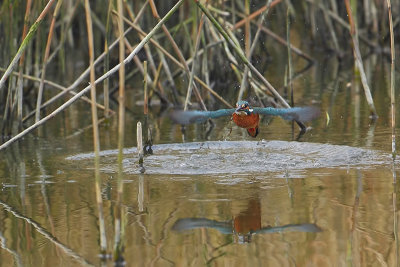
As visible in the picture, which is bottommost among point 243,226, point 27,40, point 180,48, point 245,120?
point 243,226

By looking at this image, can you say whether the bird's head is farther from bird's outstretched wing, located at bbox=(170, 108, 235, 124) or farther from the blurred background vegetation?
the blurred background vegetation

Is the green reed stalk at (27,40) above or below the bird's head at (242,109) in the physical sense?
above

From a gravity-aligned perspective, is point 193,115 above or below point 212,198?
above

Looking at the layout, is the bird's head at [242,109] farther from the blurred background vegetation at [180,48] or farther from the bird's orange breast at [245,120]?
the blurred background vegetation at [180,48]

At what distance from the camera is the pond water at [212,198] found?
3611 millimetres

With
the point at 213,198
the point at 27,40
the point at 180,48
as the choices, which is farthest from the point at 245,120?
the point at 180,48

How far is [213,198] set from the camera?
183 inches

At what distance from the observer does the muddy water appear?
3.62 m

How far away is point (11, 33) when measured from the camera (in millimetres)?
7324

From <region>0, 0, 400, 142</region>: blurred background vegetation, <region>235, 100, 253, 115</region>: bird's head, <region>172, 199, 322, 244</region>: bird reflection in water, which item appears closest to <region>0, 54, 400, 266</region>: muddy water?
<region>172, 199, 322, 244</region>: bird reflection in water

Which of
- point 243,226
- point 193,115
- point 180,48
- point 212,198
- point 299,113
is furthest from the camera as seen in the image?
point 180,48

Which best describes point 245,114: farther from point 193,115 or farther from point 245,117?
point 193,115

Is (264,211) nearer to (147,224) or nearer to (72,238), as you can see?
(147,224)

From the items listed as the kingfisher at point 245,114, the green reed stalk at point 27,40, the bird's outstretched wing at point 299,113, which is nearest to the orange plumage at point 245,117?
the kingfisher at point 245,114
